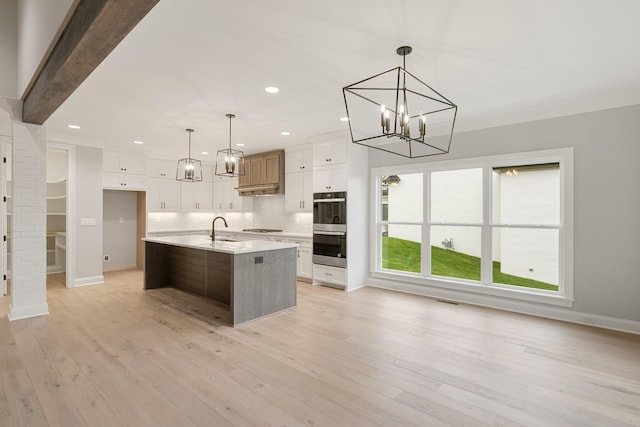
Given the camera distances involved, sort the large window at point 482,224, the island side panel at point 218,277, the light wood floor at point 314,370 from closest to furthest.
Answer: the light wood floor at point 314,370 → the large window at point 482,224 → the island side panel at point 218,277

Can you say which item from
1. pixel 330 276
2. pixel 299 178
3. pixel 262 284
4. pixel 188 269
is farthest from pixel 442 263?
pixel 188 269

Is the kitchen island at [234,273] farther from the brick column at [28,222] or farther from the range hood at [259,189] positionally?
the range hood at [259,189]

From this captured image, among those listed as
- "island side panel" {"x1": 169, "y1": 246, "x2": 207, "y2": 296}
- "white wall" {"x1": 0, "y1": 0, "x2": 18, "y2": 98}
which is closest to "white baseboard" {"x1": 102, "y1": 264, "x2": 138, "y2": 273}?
"island side panel" {"x1": 169, "y1": 246, "x2": 207, "y2": 296}

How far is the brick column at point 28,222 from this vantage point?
4066 millimetres

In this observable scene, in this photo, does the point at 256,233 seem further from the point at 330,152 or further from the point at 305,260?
the point at 330,152

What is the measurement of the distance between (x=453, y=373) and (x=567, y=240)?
2644 millimetres

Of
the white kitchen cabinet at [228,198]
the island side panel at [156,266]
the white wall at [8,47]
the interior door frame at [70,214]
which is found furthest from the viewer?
the white kitchen cabinet at [228,198]

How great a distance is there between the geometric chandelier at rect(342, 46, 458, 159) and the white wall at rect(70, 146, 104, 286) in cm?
482

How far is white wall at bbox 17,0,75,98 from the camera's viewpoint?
2.35 meters

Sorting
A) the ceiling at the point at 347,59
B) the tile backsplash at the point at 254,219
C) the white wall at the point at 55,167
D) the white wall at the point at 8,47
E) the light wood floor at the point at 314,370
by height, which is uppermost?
Answer: the white wall at the point at 8,47

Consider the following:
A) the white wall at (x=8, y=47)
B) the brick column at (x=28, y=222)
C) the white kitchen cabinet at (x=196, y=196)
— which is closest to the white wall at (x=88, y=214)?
the brick column at (x=28, y=222)

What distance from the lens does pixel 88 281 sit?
601 centimetres

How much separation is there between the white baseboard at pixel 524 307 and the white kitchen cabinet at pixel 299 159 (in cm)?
270

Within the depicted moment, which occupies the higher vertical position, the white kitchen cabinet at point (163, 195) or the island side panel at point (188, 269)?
the white kitchen cabinet at point (163, 195)
